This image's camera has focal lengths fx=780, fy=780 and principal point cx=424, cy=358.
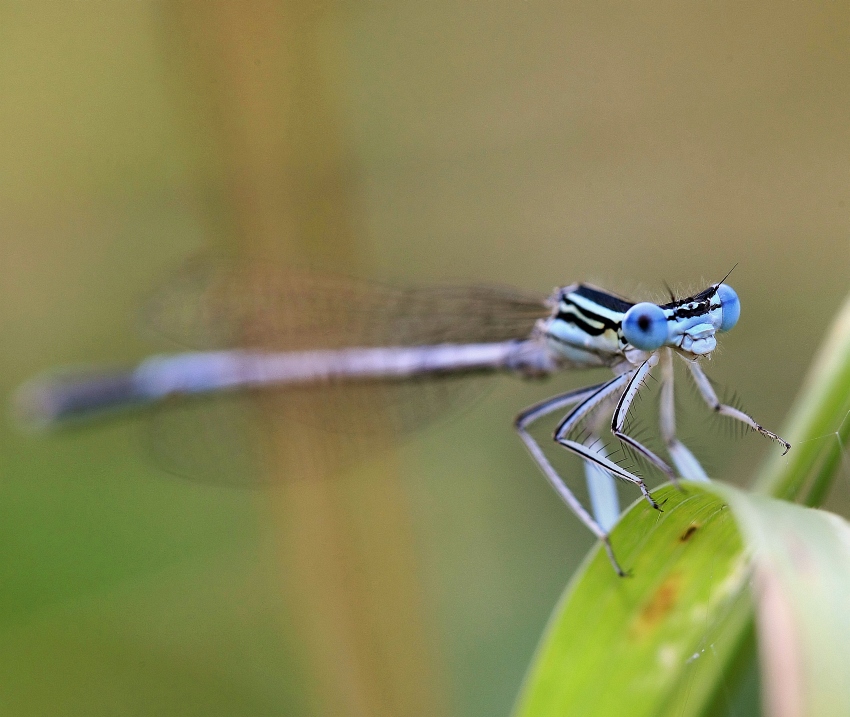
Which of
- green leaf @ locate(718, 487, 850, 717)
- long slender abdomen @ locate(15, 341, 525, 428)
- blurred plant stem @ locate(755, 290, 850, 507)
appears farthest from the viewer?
long slender abdomen @ locate(15, 341, 525, 428)

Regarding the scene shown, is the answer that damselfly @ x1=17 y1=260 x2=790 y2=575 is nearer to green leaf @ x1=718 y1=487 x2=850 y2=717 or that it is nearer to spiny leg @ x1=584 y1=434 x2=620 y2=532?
spiny leg @ x1=584 y1=434 x2=620 y2=532

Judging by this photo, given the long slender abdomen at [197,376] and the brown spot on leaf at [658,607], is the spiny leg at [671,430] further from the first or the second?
the long slender abdomen at [197,376]

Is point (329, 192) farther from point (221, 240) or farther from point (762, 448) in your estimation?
point (762, 448)

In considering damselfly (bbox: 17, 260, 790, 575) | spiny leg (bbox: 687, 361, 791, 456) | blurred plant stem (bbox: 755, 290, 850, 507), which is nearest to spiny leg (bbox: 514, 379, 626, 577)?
damselfly (bbox: 17, 260, 790, 575)

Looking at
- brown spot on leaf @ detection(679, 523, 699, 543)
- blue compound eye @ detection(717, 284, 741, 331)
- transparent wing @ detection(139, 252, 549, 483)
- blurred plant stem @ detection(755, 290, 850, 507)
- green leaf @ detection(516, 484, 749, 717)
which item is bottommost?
green leaf @ detection(516, 484, 749, 717)

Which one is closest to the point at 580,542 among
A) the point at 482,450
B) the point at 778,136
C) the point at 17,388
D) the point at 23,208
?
the point at 482,450

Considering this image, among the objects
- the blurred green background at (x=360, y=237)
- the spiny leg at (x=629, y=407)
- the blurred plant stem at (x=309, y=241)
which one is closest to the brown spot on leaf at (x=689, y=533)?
the spiny leg at (x=629, y=407)

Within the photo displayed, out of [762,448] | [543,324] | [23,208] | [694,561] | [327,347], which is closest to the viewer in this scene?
[694,561]
